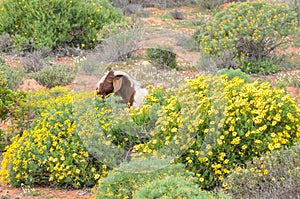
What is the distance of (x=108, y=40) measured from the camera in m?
10.8

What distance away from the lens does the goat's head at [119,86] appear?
22.8 feet

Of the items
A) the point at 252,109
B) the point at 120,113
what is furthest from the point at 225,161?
the point at 120,113

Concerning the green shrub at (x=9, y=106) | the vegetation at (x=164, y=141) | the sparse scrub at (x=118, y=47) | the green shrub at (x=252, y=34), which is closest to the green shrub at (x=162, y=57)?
the sparse scrub at (x=118, y=47)

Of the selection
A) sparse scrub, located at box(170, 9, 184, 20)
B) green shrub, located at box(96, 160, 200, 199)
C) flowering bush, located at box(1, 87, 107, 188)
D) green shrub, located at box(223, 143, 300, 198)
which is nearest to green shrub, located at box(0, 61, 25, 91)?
flowering bush, located at box(1, 87, 107, 188)

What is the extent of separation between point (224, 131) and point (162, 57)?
5448 mm

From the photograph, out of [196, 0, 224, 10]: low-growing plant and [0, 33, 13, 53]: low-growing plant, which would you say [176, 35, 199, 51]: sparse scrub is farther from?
[196, 0, 224, 10]: low-growing plant

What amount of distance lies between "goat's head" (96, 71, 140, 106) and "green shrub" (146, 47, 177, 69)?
313 centimetres

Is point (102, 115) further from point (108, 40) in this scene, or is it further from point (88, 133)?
point (108, 40)

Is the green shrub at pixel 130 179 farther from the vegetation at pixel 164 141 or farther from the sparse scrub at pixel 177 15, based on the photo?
the sparse scrub at pixel 177 15

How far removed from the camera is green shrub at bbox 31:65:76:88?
9266mm

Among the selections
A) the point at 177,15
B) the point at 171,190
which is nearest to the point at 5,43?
the point at 177,15

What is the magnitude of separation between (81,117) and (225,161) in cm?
165

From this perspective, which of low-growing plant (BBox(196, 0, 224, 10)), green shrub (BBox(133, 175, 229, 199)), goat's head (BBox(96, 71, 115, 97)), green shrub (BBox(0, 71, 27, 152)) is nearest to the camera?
green shrub (BBox(133, 175, 229, 199))

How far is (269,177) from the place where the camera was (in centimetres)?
461
